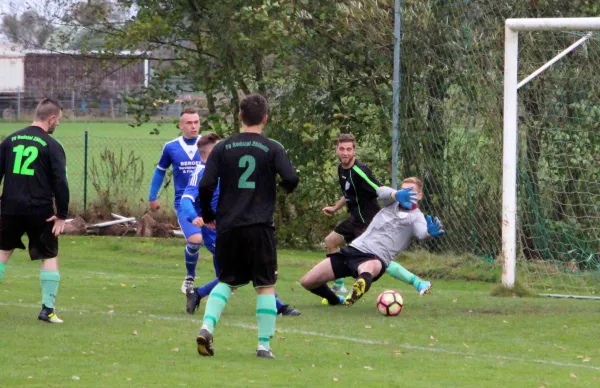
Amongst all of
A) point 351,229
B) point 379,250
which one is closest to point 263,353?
point 379,250

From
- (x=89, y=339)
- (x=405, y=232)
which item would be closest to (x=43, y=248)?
(x=89, y=339)

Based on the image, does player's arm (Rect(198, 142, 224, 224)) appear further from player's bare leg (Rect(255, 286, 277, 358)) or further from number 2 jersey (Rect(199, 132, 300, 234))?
player's bare leg (Rect(255, 286, 277, 358))

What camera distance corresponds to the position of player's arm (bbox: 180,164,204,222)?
10.7 metres

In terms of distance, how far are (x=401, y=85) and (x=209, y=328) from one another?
25.0 feet

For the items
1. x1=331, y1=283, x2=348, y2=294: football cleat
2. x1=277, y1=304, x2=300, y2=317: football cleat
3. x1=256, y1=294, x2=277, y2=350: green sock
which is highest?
x1=256, y1=294, x2=277, y2=350: green sock

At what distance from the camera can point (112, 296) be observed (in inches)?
452

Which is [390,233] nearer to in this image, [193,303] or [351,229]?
[351,229]

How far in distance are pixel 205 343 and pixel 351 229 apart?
4.40 metres

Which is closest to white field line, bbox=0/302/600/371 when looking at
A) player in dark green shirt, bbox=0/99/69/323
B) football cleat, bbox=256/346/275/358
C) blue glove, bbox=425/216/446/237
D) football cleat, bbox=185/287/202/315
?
football cleat, bbox=185/287/202/315

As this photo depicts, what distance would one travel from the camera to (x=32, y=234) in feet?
30.9

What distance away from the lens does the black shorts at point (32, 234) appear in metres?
9.30

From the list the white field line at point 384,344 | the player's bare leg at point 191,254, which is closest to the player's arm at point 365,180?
the player's bare leg at point 191,254

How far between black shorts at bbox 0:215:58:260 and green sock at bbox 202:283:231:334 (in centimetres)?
219

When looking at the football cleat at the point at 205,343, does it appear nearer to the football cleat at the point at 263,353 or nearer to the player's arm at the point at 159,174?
the football cleat at the point at 263,353
